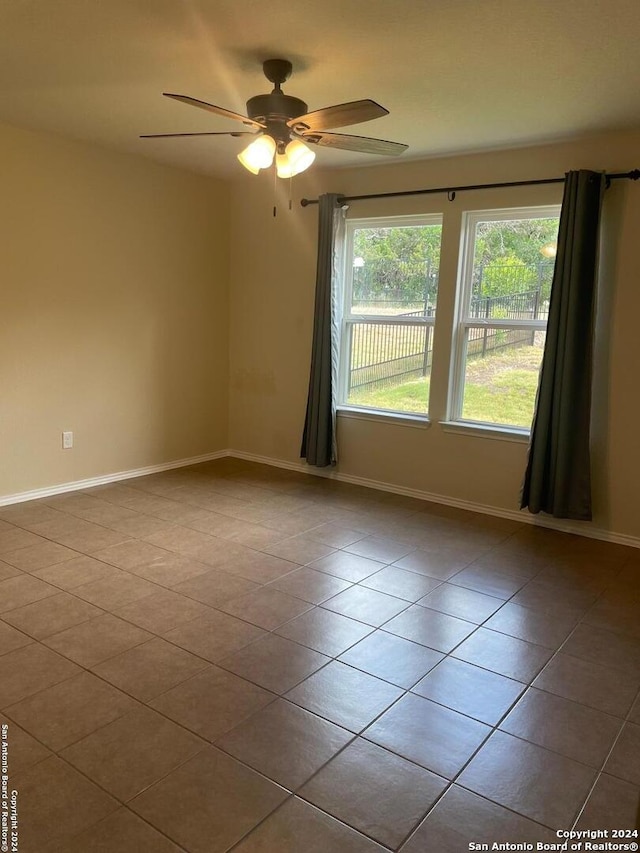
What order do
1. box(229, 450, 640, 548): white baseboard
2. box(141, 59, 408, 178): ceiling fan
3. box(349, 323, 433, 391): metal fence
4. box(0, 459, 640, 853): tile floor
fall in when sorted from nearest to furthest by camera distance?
box(0, 459, 640, 853): tile floor, box(141, 59, 408, 178): ceiling fan, box(229, 450, 640, 548): white baseboard, box(349, 323, 433, 391): metal fence

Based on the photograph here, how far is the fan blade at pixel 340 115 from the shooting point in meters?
2.38

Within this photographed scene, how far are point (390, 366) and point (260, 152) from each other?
7.88 feet

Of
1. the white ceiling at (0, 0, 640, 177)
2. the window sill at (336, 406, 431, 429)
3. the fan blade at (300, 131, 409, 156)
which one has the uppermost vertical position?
the white ceiling at (0, 0, 640, 177)

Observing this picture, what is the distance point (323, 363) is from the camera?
4961mm

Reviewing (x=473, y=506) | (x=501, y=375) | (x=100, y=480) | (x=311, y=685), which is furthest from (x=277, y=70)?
(x=100, y=480)

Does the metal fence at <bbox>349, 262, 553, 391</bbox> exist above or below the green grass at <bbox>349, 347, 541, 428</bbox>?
above

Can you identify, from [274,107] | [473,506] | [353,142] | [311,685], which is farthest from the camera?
[473,506]

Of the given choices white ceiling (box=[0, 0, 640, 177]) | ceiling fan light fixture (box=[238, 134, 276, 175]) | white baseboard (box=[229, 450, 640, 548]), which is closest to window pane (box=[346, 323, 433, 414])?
white baseboard (box=[229, 450, 640, 548])

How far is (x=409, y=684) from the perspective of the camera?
2.37 metres

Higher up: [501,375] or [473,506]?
[501,375]

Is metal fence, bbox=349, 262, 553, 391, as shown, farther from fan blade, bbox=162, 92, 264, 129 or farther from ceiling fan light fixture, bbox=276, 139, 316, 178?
fan blade, bbox=162, 92, 264, 129

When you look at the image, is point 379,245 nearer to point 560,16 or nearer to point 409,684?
point 560,16

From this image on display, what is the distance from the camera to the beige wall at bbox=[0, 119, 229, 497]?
4.16 m

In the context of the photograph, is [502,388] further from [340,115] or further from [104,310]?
[104,310]
